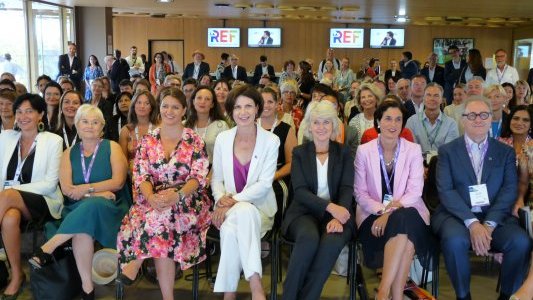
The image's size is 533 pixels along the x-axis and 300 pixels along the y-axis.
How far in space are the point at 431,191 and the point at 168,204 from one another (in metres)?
1.89

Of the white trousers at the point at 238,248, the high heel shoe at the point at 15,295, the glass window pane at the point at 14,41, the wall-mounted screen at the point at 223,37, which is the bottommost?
the high heel shoe at the point at 15,295

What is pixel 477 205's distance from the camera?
3258 millimetres

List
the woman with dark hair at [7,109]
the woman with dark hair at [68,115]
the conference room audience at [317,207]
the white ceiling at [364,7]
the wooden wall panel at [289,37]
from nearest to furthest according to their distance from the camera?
the conference room audience at [317,207] < the woman with dark hair at [7,109] < the woman with dark hair at [68,115] < the white ceiling at [364,7] < the wooden wall panel at [289,37]

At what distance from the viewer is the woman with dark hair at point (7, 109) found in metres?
4.02

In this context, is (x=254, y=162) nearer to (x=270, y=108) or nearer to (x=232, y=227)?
(x=232, y=227)

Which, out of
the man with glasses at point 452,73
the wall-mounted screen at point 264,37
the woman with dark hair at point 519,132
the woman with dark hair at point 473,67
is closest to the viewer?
the woman with dark hair at point 519,132

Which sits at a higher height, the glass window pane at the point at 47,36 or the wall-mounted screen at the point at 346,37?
the wall-mounted screen at the point at 346,37

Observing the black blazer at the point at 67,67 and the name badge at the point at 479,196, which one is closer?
the name badge at the point at 479,196

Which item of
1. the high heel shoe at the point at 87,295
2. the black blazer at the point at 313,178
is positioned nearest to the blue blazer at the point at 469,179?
the black blazer at the point at 313,178

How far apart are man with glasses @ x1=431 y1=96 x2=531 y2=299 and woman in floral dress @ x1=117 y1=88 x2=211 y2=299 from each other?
1.55 metres

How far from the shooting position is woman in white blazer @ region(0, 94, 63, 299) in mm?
3346

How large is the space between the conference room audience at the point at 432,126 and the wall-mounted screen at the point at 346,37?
15.4 metres

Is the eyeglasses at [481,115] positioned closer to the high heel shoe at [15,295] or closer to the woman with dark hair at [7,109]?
the high heel shoe at [15,295]

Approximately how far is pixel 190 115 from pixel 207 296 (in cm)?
163
